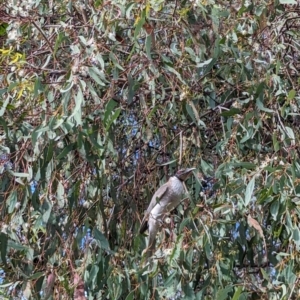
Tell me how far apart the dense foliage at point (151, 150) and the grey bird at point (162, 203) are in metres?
0.05

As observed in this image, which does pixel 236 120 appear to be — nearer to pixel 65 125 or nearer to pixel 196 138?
pixel 196 138

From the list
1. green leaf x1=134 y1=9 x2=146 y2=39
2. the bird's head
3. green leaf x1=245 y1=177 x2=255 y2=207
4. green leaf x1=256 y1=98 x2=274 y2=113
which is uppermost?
green leaf x1=134 y1=9 x2=146 y2=39

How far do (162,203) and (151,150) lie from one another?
43 cm

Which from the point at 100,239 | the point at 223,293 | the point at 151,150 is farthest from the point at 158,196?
the point at 223,293

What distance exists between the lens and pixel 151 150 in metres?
2.98

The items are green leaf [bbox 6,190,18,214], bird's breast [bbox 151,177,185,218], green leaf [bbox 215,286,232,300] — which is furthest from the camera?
bird's breast [bbox 151,177,185,218]

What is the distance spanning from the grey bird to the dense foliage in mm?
45

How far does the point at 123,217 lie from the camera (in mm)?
2746

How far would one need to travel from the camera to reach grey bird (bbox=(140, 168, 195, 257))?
2.53 m

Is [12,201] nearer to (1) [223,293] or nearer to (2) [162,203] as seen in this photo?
(2) [162,203]

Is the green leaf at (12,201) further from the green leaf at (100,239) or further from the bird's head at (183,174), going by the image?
the bird's head at (183,174)

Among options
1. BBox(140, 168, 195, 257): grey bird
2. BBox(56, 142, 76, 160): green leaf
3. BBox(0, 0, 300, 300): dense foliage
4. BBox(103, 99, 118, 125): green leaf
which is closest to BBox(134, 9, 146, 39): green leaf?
BBox(0, 0, 300, 300): dense foliage

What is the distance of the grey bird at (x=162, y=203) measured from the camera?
2.53 meters

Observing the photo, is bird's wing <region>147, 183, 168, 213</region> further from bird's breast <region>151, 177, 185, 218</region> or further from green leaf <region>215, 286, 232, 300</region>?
green leaf <region>215, 286, 232, 300</region>
